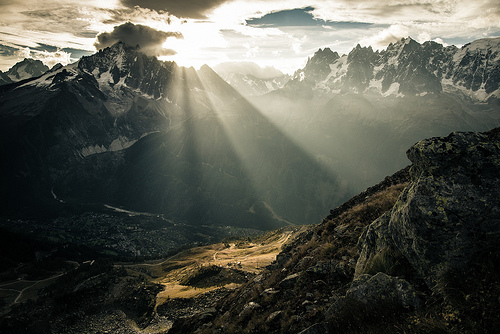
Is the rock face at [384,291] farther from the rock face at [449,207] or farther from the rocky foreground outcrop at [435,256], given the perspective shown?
the rock face at [449,207]

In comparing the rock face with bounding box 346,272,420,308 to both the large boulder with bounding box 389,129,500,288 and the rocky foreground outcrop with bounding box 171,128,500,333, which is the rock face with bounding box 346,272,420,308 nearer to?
the rocky foreground outcrop with bounding box 171,128,500,333

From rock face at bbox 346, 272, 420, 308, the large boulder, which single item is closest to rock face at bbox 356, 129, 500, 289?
the large boulder

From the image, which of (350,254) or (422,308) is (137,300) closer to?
(350,254)

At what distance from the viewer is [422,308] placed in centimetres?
699

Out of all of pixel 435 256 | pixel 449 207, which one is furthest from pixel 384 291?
pixel 449 207

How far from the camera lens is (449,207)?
7.83 metres

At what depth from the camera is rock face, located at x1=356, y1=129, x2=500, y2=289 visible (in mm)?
7305

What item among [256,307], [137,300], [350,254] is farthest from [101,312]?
[350,254]

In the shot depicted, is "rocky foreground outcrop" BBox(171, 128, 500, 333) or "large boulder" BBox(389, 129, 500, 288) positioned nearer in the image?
"rocky foreground outcrop" BBox(171, 128, 500, 333)

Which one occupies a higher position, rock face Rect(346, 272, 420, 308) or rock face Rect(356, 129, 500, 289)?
rock face Rect(356, 129, 500, 289)

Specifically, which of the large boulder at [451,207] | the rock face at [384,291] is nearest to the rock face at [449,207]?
the large boulder at [451,207]

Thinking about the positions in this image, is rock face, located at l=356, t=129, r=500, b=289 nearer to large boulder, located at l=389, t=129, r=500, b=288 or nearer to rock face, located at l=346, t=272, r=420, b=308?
large boulder, located at l=389, t=129, r=500, b=288

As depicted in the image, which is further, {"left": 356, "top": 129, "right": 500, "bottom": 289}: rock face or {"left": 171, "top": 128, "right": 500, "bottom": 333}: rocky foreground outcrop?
{"left": 356, "top": 129, "right": 500, "bottom": 289}: rock face

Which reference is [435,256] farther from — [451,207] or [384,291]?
[384,291]
